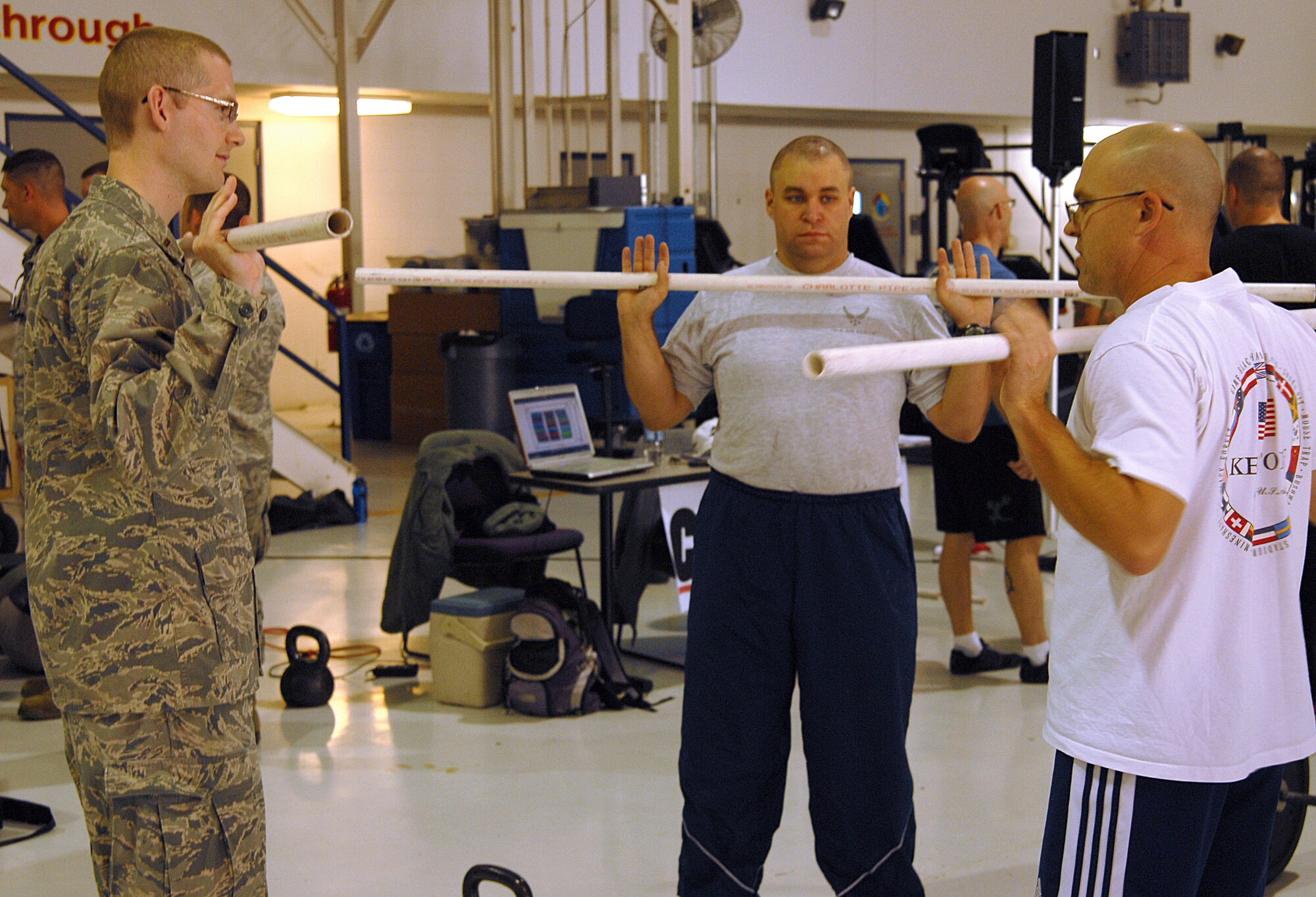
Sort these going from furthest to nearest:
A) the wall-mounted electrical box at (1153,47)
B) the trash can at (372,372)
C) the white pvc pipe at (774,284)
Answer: the wall-mounted electrical box at (1153,47) < the trash can at (372,372) < the white pvc pipe at (774,284)

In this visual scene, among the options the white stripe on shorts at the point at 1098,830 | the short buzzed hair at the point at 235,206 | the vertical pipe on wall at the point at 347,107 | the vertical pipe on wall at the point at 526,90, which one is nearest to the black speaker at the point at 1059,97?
the short buzzed hair at the point at 235,206

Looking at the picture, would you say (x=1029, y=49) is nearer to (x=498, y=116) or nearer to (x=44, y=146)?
(x=498, y=116)

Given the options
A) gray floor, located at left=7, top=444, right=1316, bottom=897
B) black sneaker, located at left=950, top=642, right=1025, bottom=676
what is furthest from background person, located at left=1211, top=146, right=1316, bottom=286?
black sneaker, located at left=950, top=642, right=1025, bottom=676

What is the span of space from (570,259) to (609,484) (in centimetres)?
504

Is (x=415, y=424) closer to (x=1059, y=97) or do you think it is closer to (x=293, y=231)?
(x=1059, y=97)

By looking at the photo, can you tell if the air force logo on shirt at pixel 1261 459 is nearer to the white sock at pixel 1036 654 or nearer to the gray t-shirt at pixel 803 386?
the gray t-shirt at pixel 803 386

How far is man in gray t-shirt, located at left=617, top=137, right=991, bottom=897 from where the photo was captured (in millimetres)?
2656

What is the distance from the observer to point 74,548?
6.43 feet

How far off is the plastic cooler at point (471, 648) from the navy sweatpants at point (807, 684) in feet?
6.45

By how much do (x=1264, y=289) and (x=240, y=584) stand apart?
1.70m

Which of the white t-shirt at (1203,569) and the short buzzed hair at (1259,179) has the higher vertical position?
the short buzzed hair at (1259,179)

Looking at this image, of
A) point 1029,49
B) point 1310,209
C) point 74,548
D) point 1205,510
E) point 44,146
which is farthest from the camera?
point 1029,49

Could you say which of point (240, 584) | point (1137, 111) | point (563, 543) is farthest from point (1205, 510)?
point (1137, 111)

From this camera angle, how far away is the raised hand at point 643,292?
254 centimetres
